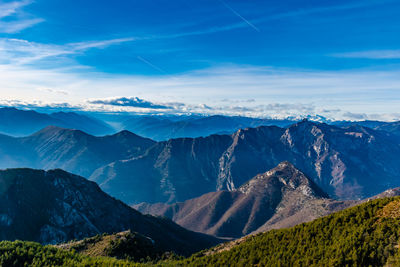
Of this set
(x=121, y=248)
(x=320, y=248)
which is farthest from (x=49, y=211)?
(x=320, y=248)

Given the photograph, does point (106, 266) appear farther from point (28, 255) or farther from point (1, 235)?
point (1, 235)

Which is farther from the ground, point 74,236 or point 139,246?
point 139,246

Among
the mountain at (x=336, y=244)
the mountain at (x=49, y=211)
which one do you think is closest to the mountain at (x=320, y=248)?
the mountain at (x=336, y=244)

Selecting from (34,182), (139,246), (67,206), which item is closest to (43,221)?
(67,206)

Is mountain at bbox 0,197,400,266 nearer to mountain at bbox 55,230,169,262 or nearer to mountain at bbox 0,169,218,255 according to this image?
mountain at bbox 55,230,169,262

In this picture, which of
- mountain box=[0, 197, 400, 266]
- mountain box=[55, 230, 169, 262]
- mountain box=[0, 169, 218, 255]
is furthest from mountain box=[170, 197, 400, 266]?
mountain box=[0, 169, 218, 255]

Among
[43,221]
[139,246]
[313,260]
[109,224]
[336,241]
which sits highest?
[336,241]

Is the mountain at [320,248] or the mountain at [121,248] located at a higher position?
the mountain at [320,248]

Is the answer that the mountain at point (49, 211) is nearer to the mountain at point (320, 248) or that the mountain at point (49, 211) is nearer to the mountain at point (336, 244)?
the mountain at point (320, 248)
